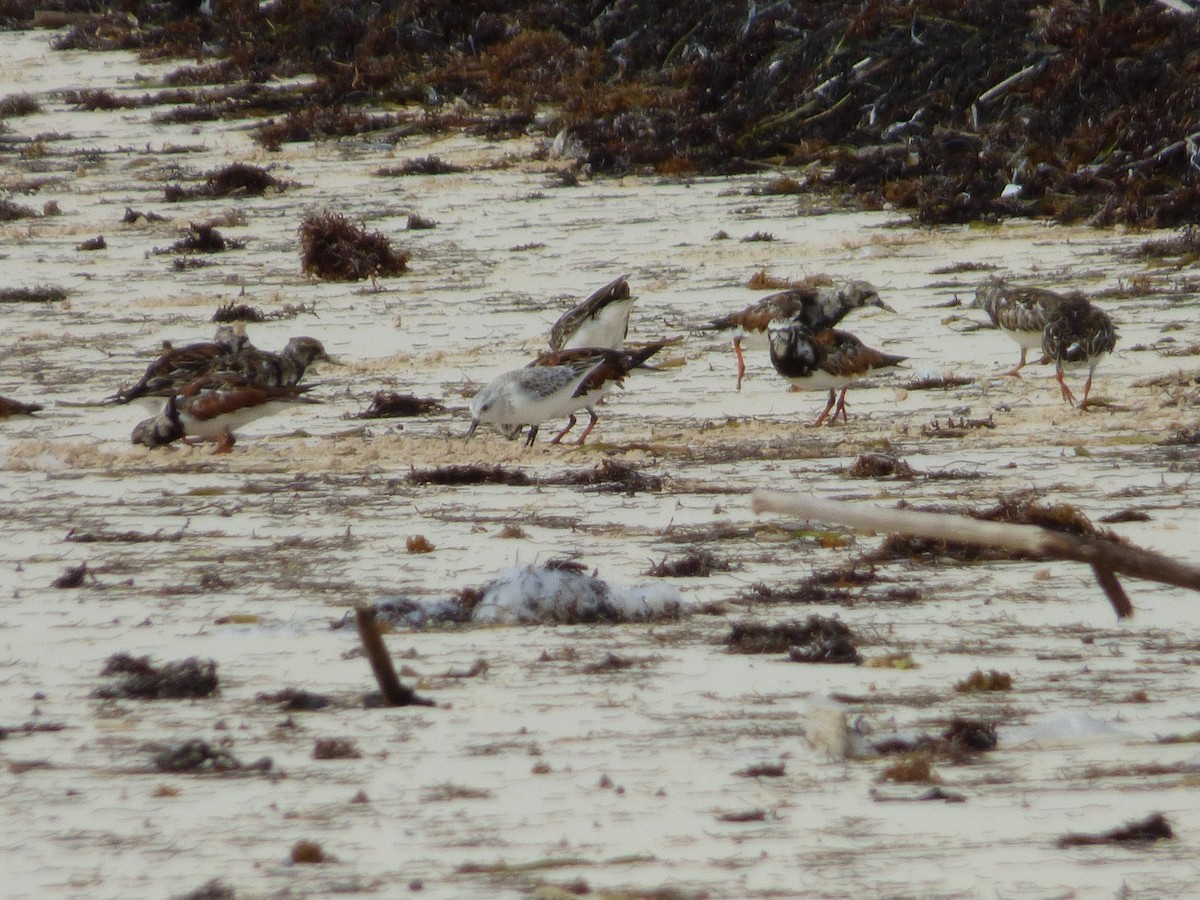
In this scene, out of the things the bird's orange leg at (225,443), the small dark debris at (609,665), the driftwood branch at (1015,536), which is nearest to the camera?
the driftwood branch at (1015,536)

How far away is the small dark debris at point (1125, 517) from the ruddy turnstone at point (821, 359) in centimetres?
279

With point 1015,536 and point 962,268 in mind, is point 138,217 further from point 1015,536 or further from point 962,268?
point 1015,536

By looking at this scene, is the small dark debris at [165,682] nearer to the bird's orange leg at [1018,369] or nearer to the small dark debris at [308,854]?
the small dark debris at [308,854]

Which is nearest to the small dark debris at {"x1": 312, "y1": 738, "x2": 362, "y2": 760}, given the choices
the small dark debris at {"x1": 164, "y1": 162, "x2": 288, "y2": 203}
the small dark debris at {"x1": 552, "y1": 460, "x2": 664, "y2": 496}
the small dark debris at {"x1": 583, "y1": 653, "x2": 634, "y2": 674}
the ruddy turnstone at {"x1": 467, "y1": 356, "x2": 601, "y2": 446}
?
the small dark debris at {"x1": 583, "y1": 653, "x2": 634, "y2": 674}

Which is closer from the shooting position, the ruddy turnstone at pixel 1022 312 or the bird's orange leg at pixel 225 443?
the bird's orange leg at pixel 225 443

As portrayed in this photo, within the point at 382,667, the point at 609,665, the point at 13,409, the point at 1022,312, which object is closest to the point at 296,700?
the point at 382,667

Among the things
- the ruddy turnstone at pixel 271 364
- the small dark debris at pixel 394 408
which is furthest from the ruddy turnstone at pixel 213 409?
the small dark debris at pixel 394 408

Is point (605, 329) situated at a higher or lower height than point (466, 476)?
higher

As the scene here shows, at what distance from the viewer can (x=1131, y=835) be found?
3725mm

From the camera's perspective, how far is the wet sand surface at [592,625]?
380 cm

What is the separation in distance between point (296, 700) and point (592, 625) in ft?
4.03

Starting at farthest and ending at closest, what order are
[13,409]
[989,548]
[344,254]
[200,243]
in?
[200,243] → [344,254] → [13,409] → [989,548]

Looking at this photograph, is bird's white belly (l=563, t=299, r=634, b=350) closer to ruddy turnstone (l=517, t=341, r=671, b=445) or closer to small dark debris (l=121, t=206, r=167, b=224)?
ruddy turnstone (l=517, t=341, r=671, b=445)

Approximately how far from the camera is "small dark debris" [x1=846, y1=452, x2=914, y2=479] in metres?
8.27
